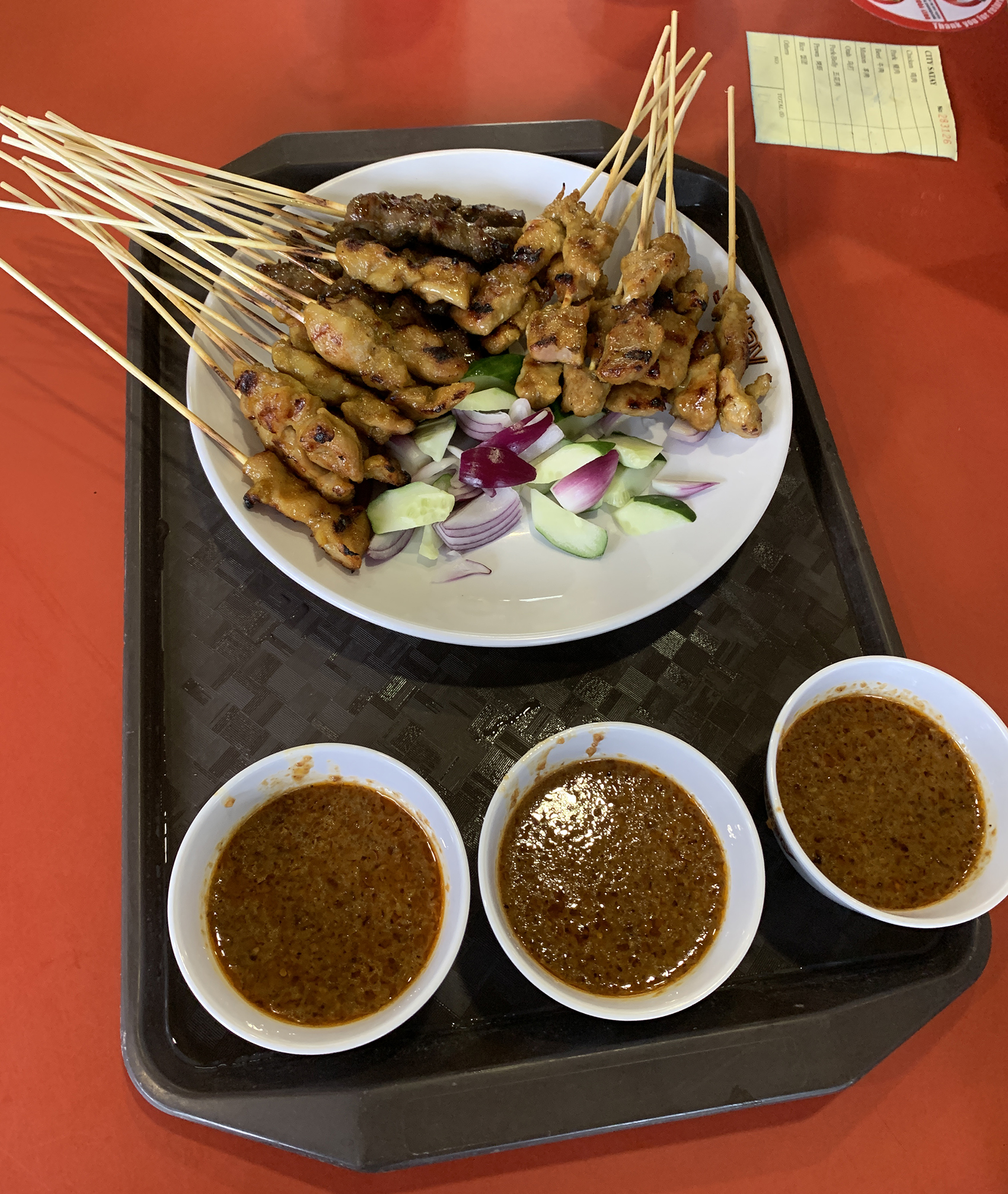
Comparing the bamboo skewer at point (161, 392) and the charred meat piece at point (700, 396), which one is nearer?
the bamboo skewer at point (161, 392)

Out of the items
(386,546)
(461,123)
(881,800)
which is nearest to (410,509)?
(386,546)

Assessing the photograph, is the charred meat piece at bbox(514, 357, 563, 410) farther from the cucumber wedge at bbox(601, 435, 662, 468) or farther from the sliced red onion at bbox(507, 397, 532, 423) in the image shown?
the cucumber wedge at bbox(601, 435, 662, 468)

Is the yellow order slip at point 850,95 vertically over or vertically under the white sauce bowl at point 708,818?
over

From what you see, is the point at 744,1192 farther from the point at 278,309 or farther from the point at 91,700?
the point at 278,309

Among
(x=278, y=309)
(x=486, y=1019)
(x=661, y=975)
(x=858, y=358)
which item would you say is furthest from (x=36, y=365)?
(x=858, y=358)

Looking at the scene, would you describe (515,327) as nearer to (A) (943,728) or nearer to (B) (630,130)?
(B) (630,130)

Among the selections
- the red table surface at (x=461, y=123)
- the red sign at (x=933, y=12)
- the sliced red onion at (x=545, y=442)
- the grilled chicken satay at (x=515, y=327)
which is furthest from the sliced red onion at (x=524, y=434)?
the red sign at (x=933, y=12)

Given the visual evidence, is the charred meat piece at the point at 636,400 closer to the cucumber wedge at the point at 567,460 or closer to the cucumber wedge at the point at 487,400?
the cucumber wedge at the point at 567,460
